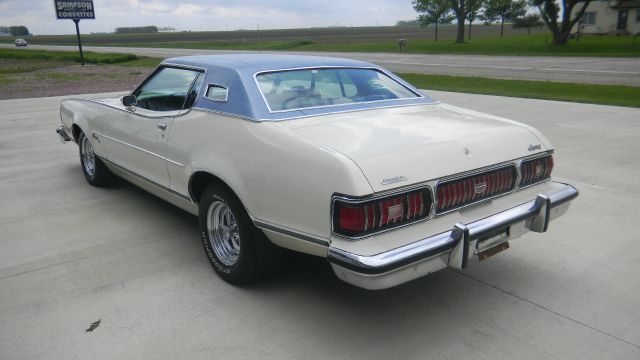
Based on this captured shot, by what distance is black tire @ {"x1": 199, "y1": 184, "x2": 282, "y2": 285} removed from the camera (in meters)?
3.26

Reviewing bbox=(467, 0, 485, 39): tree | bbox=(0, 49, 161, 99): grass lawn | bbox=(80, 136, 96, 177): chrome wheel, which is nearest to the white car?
bbox=(80, 136, 96, 177): chrome wheel

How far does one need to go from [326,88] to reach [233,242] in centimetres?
129

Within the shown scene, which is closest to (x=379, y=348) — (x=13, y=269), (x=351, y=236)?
(x=351, y=236)

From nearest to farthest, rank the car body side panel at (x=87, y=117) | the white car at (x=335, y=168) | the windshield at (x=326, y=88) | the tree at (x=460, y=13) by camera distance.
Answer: the white car at (x=335, y=168) < the windshield at (x=326, y=88) < the car body side panel at (x=87, y=117) < the tree at (x=460, y=13)

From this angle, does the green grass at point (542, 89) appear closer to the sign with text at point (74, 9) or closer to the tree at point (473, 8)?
the sign with text at point (74, 9)

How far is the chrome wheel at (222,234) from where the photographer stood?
3.57 metres

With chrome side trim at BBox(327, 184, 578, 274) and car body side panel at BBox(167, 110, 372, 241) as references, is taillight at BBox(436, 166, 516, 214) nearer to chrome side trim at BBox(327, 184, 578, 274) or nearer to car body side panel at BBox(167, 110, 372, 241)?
chrome side trim at BBox(327, 184, 578, 274)

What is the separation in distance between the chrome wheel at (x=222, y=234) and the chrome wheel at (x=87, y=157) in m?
2.69

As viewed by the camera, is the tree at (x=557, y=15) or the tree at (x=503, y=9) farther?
the tree at (x=503, y=9)

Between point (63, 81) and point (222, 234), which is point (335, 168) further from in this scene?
point (63, 81)

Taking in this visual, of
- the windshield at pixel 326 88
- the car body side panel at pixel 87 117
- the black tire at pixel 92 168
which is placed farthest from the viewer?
the black tire at pixel 92 168

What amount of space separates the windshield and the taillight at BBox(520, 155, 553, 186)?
45.5 inches

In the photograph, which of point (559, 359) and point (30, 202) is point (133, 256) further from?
point (559, 359)

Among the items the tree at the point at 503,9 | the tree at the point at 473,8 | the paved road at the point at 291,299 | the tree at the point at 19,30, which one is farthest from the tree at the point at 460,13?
the tree at the point at 19,30
